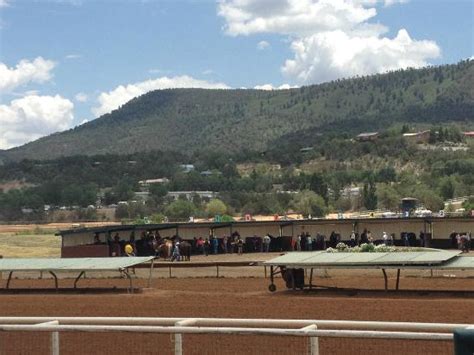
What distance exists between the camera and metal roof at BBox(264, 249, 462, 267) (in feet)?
79.0

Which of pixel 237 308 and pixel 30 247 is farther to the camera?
pixel 30 247

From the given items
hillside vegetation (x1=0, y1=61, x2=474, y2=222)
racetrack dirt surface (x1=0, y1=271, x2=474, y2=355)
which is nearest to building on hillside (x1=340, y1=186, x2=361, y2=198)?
hillside vegetation (x1=0, y1=61, x2=474, y2=222)

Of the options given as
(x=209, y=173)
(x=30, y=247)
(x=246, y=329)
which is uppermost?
(x=209, y=173)

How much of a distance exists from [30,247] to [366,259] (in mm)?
41957

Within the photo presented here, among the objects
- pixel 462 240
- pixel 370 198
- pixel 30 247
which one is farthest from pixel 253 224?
pixel 370 198

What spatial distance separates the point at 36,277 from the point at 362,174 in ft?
365

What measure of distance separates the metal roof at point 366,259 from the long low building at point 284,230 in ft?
62.5

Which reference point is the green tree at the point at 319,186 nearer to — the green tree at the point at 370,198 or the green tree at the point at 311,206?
the green tree at the point at 370,198

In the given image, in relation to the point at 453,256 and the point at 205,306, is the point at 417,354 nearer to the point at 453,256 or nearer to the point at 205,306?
the point at 205,306

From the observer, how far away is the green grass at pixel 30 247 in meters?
52.8

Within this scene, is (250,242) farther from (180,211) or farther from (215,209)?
Result: (180,211)

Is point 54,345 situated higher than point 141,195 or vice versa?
point 141,195

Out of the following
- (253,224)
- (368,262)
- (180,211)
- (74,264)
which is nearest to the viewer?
(368,262)

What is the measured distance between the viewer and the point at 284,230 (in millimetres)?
51438
